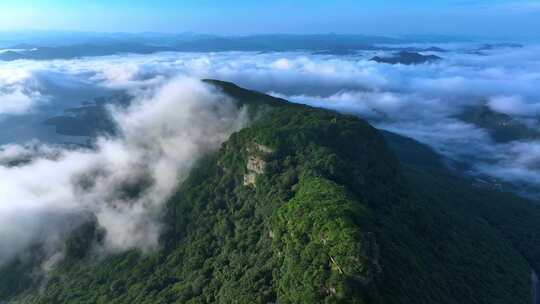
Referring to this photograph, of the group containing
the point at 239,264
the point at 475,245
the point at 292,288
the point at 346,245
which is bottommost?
the point at 475,245

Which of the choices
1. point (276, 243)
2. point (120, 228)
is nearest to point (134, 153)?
point (120, 228)

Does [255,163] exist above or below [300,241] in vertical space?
above

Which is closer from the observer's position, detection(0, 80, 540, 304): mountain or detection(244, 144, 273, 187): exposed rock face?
detection(0, 80, 540, 304): mountain

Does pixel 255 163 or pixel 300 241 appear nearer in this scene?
pixel 300 241

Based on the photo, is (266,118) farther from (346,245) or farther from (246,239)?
(346,245)
